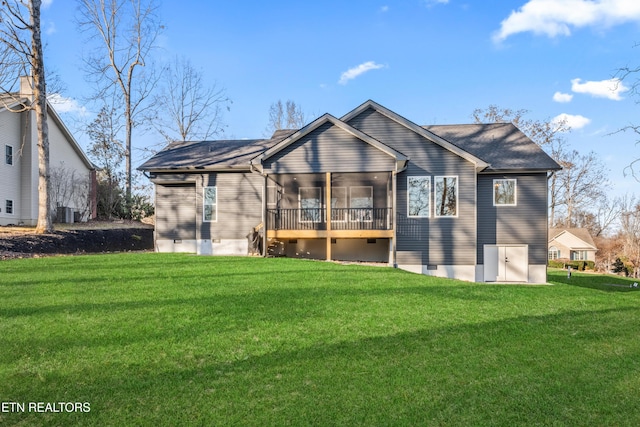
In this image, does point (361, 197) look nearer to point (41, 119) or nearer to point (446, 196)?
point (446, 196)

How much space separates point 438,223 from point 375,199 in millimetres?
2960

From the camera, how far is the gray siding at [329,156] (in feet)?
49.3

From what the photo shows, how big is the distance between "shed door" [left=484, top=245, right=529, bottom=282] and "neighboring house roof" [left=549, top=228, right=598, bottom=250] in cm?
3484

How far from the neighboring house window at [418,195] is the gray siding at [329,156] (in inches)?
65.7

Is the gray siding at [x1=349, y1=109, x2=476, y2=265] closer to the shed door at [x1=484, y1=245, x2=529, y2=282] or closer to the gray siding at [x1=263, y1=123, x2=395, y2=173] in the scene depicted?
the shed door at [x1=484, y1=245, x2=529, y2=282]

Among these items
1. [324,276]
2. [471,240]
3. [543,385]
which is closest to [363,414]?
[543,385]

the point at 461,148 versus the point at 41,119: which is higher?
the point at 41,119

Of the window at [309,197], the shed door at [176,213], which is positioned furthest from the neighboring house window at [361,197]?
the shed door at [176,213]

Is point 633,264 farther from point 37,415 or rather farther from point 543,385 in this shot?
point 37,415

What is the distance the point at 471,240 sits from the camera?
1584 cm

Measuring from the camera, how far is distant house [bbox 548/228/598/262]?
46125mm

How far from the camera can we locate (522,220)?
16.2 meters

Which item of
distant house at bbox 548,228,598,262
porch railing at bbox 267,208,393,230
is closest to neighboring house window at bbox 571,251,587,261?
distant house at bbox 548,228,598,262

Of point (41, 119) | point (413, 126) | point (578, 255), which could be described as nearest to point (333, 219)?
point (413, 126)
